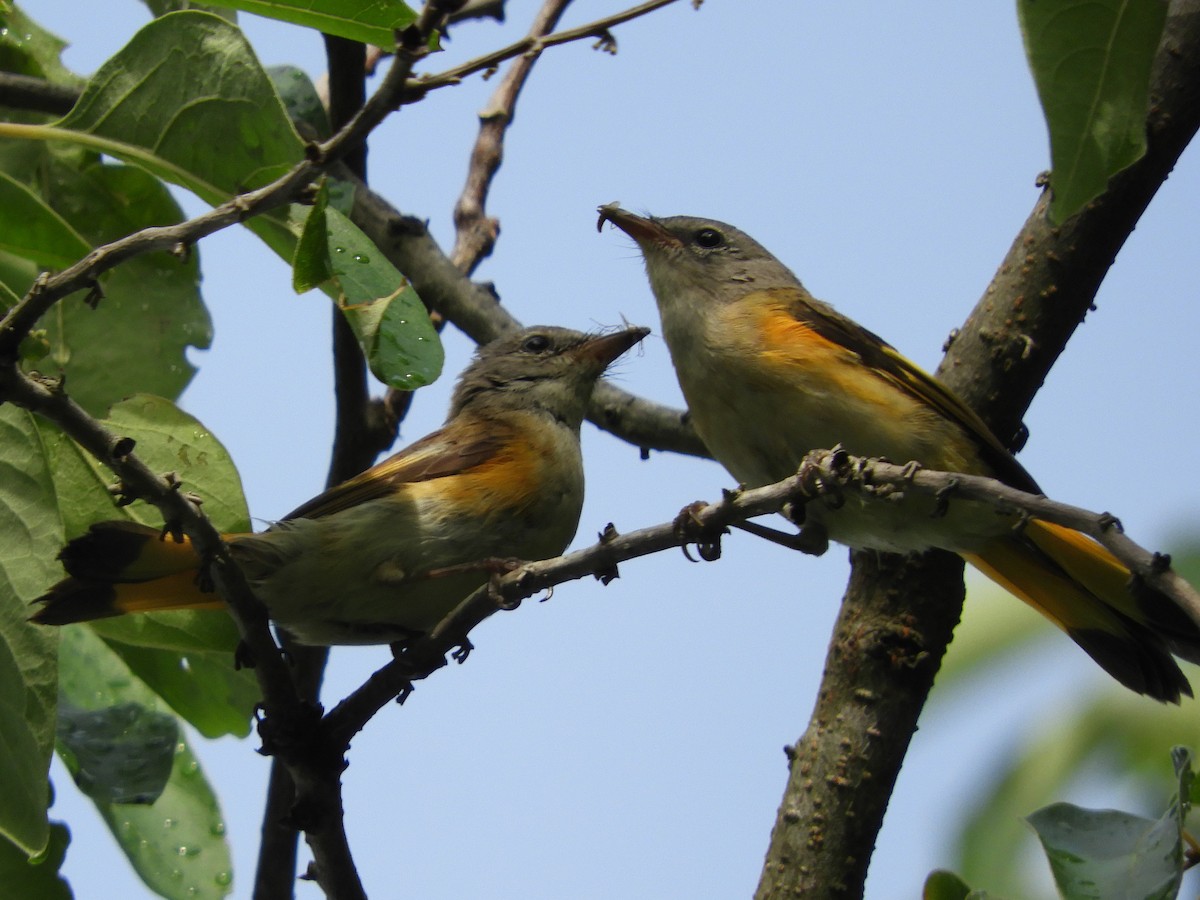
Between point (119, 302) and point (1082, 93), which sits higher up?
point (119, 302)

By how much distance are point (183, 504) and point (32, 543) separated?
0.53 m

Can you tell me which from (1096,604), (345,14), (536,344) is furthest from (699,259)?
(345,14)

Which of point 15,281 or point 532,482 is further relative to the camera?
→ point 532,482

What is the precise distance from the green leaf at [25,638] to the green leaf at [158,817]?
0.90 metres

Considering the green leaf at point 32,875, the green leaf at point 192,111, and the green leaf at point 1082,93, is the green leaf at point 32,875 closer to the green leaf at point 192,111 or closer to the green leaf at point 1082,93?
the green leaf at point 192,111

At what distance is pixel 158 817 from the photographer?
12.0 feet

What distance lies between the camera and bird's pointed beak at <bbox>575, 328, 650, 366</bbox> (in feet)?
16.3

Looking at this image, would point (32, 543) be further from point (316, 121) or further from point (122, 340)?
point (316, 121)

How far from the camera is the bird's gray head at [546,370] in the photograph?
16.0 ft

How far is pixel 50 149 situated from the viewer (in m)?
3.79

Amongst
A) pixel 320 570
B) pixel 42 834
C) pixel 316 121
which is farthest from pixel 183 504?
pixel 316 121

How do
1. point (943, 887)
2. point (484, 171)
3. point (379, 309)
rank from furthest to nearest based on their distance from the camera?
point (484, 171) < point (943, 887) < point (379, 309)

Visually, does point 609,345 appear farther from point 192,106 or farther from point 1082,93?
point 1082,93

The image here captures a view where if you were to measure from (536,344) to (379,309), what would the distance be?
2.74m
